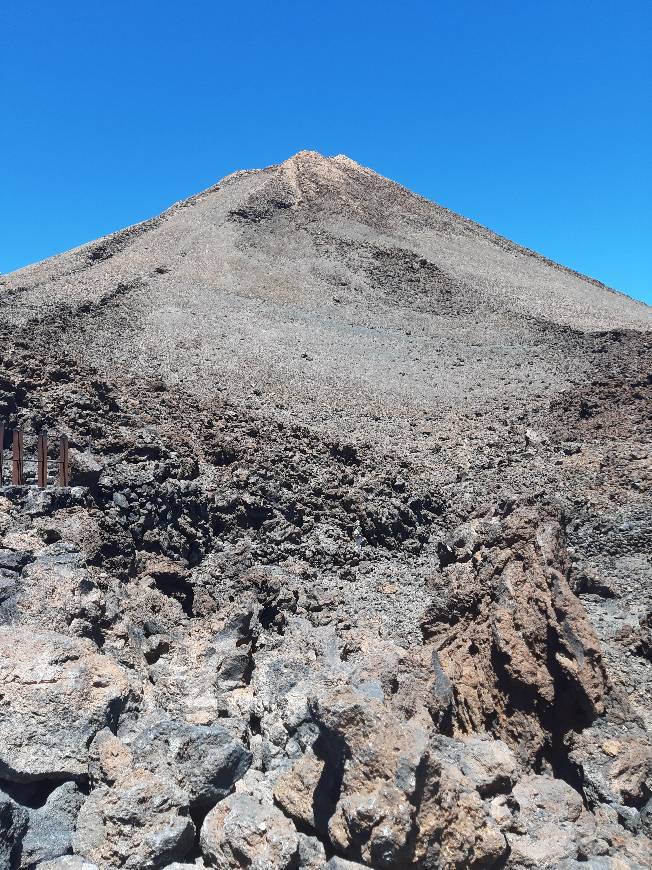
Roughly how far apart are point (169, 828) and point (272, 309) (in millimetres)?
18115

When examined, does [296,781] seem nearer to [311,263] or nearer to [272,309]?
[272,309]

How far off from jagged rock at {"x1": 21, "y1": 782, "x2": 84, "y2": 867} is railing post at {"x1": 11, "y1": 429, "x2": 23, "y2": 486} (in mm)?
4588

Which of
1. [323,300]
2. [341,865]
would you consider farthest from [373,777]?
[323,300]

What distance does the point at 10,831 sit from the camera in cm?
362

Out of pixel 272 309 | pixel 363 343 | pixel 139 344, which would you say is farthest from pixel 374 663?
pixel 272 309

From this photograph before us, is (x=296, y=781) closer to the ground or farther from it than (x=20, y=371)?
closer to the ground

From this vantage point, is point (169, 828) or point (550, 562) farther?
point (550, 562)

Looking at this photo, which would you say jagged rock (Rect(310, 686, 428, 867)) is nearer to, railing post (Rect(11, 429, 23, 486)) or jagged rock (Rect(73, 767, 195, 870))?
jagged rock (Rect(73, 767, 195, 870))

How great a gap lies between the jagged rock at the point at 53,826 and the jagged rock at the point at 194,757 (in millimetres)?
433

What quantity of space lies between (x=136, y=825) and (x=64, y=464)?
5.20 meters

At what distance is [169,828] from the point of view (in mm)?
3621

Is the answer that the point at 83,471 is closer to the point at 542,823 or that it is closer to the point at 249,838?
the point at 249,838

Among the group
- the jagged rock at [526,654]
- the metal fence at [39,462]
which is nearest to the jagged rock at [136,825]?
the jagged rock at [526,654]

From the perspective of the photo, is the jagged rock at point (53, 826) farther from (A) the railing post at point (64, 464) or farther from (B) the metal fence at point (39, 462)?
(A) the railing post at point (64, 464)
